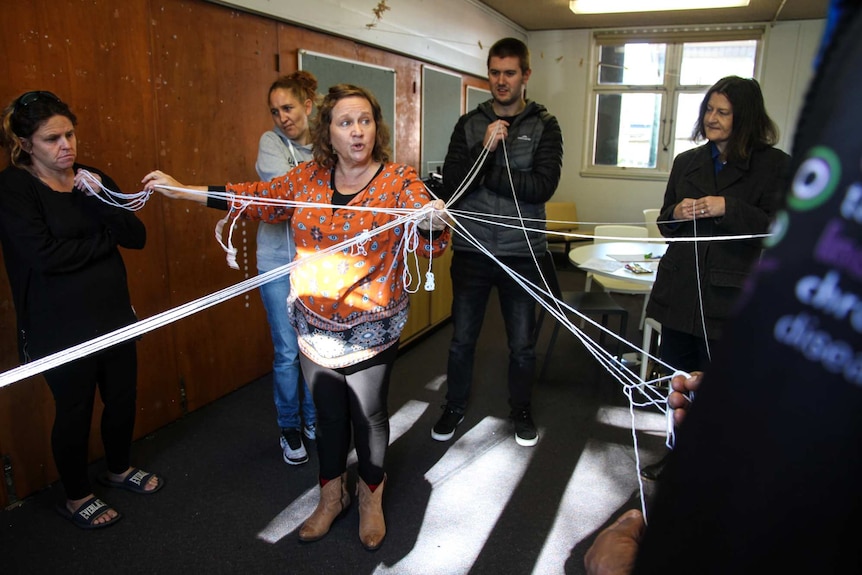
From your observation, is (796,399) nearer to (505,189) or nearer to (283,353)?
(505,189)

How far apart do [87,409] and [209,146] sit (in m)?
1.41

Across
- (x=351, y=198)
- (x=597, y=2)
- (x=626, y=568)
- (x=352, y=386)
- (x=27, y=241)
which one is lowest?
(x=352, y=386)

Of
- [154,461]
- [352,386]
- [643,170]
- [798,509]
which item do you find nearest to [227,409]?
[154,461]

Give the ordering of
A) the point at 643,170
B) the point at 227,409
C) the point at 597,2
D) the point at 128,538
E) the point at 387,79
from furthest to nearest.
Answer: the point at 643,170 < the point at 597,2 < the point at 387,79 < the point at 227,409 < the point at 128,538

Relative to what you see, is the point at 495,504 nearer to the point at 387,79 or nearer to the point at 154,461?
the point at 154,461

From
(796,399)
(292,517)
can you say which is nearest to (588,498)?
(292,517)

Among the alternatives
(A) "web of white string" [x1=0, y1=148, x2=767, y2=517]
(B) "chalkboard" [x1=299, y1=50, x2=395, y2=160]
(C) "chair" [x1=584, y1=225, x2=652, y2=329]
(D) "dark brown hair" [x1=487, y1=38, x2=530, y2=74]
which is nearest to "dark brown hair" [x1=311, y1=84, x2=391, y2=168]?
(A) "web of white string" [x1=0, y1=148, x2=767, y2=517]

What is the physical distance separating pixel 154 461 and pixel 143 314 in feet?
2.21

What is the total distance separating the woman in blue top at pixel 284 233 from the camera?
2.44m

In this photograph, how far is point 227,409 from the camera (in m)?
3.17

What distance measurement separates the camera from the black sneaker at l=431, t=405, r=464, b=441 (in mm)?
2867

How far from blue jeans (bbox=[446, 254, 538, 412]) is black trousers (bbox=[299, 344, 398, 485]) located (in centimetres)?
75

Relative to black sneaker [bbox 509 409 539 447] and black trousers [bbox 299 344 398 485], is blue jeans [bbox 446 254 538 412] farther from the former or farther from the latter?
black trousers [bbox 299 344 398 485]

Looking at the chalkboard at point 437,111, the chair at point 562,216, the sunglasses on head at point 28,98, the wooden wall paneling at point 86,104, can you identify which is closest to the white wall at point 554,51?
the chalkboard at point 437,111
